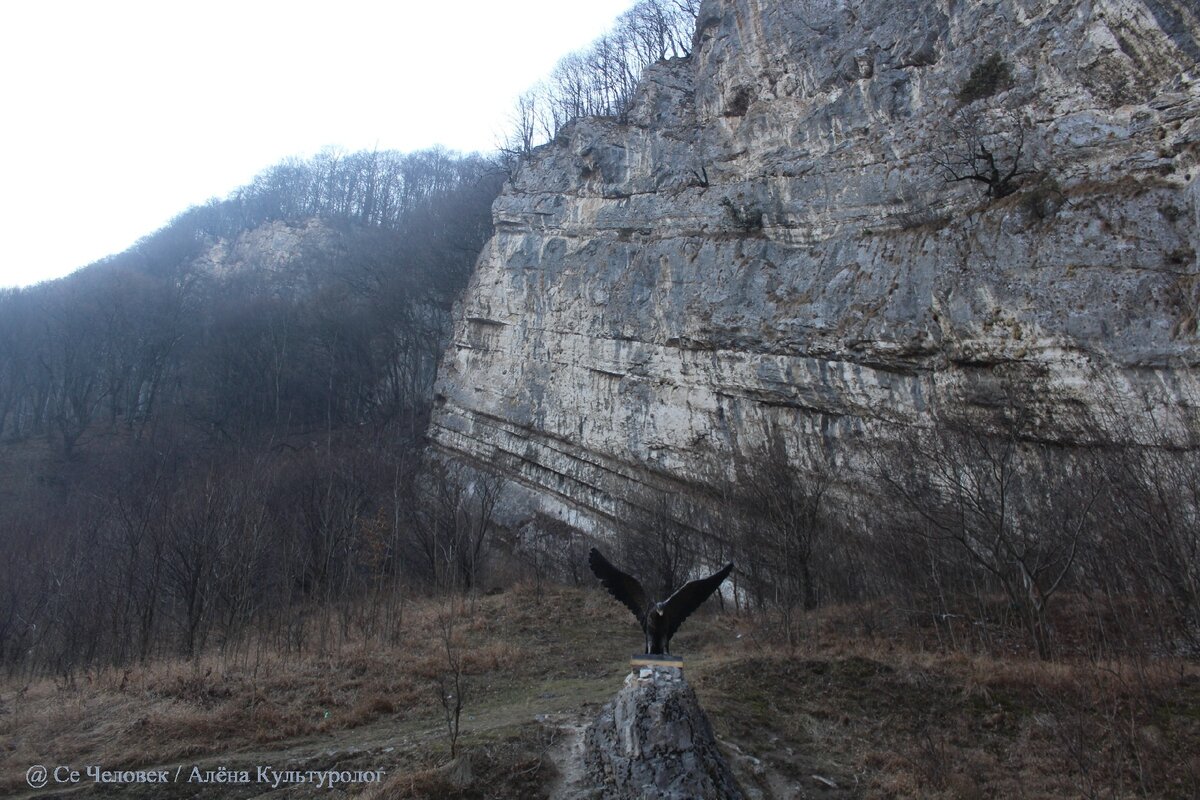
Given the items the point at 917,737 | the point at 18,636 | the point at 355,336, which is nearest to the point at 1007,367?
the point at 917,737

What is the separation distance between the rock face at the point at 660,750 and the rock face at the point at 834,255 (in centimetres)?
1165

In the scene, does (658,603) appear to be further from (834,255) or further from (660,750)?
(834,255)

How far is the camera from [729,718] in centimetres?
905

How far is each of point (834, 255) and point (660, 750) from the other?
1668 centimetres

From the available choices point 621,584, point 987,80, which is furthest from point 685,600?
Result: point 987,80

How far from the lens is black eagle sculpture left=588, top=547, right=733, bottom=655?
6777mm

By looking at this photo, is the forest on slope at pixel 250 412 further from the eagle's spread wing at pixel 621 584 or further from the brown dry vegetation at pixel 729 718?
the eagle's spread wing at pixel 621 584

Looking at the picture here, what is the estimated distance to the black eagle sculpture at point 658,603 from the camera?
6.78m

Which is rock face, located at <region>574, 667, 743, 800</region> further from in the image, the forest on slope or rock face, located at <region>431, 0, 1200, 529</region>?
rock face, located at <region>431, 0, 1200, 529</region>

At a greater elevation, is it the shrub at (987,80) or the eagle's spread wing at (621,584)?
the shrub at (987,80)

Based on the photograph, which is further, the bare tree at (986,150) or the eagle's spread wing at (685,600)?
the bare tree at (986,150)

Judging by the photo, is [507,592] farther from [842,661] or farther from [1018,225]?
[1018,225]

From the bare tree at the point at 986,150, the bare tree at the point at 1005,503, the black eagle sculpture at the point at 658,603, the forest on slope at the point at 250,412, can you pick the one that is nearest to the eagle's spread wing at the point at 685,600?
the black eagle sculpture at the point at 658,603

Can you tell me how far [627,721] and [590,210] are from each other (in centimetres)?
2245
